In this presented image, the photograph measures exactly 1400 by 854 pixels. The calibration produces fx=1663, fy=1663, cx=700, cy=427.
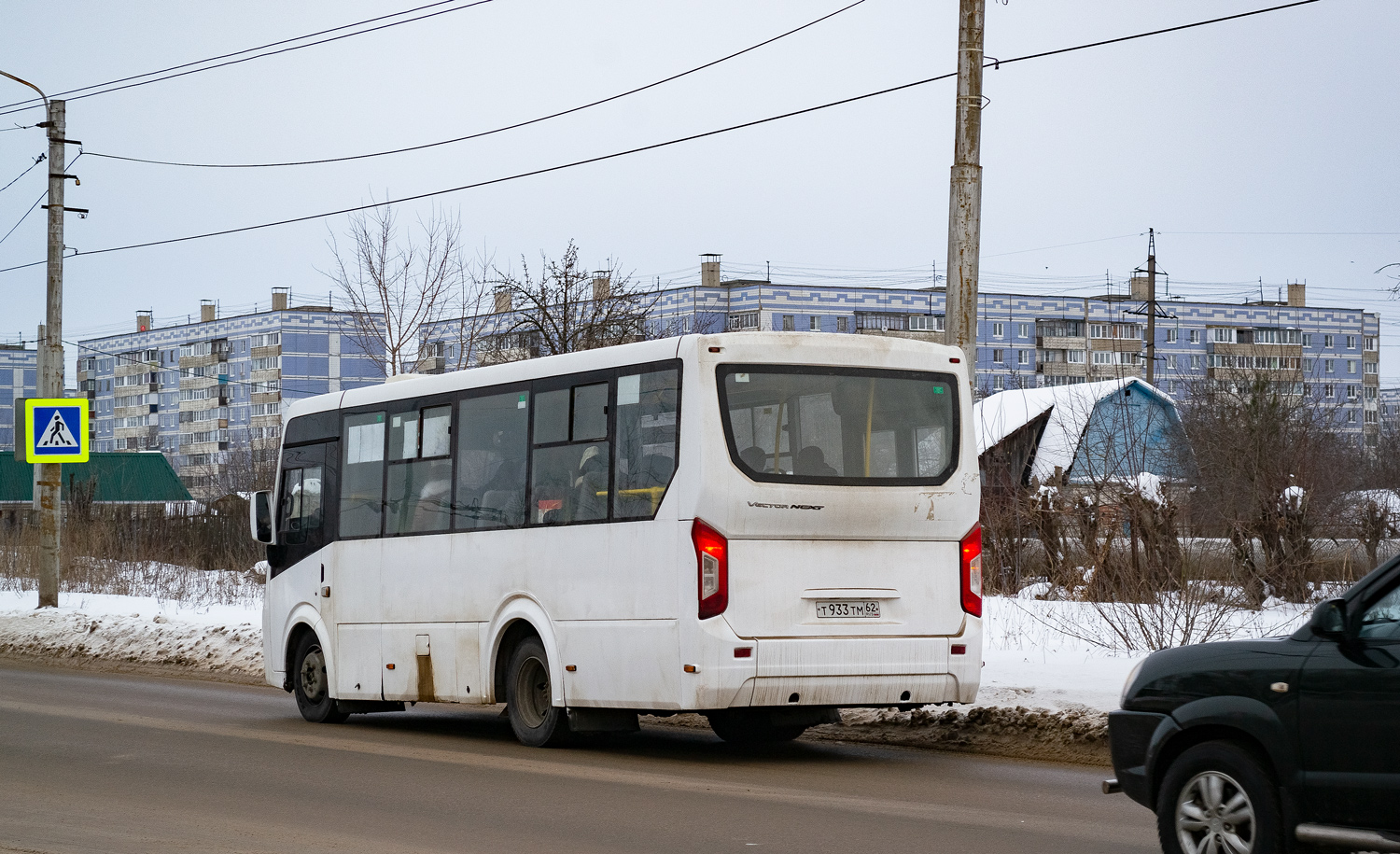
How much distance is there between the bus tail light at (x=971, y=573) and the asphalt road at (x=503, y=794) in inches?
42.1

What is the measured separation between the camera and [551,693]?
39.3 ft

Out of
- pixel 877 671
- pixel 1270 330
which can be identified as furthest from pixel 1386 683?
pixel 1270 330

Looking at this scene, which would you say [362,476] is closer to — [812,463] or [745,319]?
[812,463]

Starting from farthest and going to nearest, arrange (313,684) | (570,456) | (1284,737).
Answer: (313,684), (570,456), (1284,737)

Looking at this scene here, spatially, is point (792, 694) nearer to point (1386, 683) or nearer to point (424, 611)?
point (424, 611)

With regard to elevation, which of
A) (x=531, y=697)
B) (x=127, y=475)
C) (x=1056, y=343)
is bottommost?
(x=531, y=697)

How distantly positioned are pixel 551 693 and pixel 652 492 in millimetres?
1799

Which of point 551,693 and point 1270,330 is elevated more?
point 1270,330

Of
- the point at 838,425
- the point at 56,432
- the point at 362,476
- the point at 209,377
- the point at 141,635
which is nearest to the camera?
the point at 838,425

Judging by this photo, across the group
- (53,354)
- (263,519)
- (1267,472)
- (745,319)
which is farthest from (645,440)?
(745,319)

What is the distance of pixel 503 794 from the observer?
32.3ft

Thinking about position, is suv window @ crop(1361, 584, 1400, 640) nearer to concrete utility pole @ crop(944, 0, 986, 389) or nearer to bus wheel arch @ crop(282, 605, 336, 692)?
concrete utility pole @ crop(944, 0, 986, 389)

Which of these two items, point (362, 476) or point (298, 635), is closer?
point (362, 476)

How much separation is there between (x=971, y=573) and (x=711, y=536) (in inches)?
80.1
